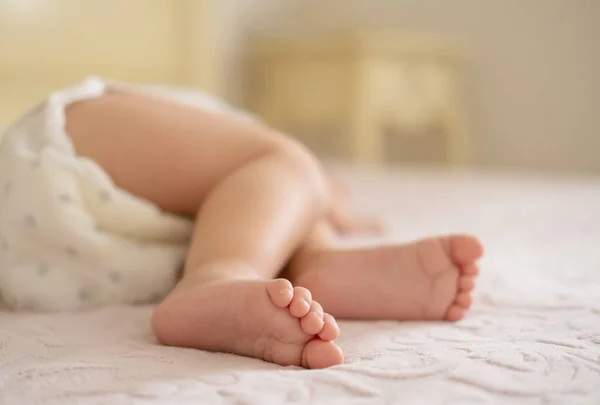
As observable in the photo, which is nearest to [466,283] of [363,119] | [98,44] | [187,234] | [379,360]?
[379,360]

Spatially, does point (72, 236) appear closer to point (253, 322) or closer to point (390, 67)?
point (253, 322)

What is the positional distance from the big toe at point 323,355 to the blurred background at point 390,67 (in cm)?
149

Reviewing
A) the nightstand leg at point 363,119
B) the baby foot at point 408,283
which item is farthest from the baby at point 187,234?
the nightstand leg at point 363,119

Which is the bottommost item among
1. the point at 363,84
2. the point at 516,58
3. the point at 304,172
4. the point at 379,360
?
the point at 379,360

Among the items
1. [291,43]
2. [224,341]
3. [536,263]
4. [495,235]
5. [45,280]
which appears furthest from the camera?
[291,43]

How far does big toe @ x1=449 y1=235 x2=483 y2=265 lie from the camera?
65cm

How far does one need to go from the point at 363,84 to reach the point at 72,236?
166cm

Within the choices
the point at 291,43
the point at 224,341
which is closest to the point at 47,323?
the point at 224,341

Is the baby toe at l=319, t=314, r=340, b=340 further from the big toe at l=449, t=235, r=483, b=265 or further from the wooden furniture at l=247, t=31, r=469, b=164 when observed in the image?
the wooden furniture at l=247, t=31, r=469, b=164

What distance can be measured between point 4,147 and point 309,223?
0.34m

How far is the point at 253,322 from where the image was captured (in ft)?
1.77

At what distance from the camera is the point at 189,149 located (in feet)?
2.60

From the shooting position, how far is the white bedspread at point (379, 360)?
1.54 ft

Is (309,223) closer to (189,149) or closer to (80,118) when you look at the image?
(189,149)
